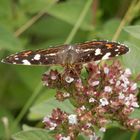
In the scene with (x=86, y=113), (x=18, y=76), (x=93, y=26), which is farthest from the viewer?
(x=18, y=76)

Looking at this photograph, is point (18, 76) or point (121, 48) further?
point (18, 76)

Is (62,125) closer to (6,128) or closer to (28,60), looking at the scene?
(28,60)

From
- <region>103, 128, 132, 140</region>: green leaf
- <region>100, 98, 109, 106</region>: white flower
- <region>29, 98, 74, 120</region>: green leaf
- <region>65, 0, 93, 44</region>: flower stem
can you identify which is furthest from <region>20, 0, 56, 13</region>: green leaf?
<region>100, 98, 109, 106</region>: white flower

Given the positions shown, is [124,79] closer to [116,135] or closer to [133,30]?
[133,30]

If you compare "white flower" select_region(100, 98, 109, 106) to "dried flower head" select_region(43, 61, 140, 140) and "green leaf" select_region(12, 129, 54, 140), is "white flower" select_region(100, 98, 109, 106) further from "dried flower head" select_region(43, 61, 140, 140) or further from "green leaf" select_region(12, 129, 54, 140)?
"green leaf" select_region(12, 129, 54, 140)

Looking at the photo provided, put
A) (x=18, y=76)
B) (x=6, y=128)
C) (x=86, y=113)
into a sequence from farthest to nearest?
(x=18, y=76), (x=6, y=128), (x=86, y=113)

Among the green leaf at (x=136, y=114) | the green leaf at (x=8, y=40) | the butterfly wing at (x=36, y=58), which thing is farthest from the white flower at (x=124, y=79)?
the green leaf at (x=8, y=40)

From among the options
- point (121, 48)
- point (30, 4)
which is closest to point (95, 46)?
point (121, 48)
